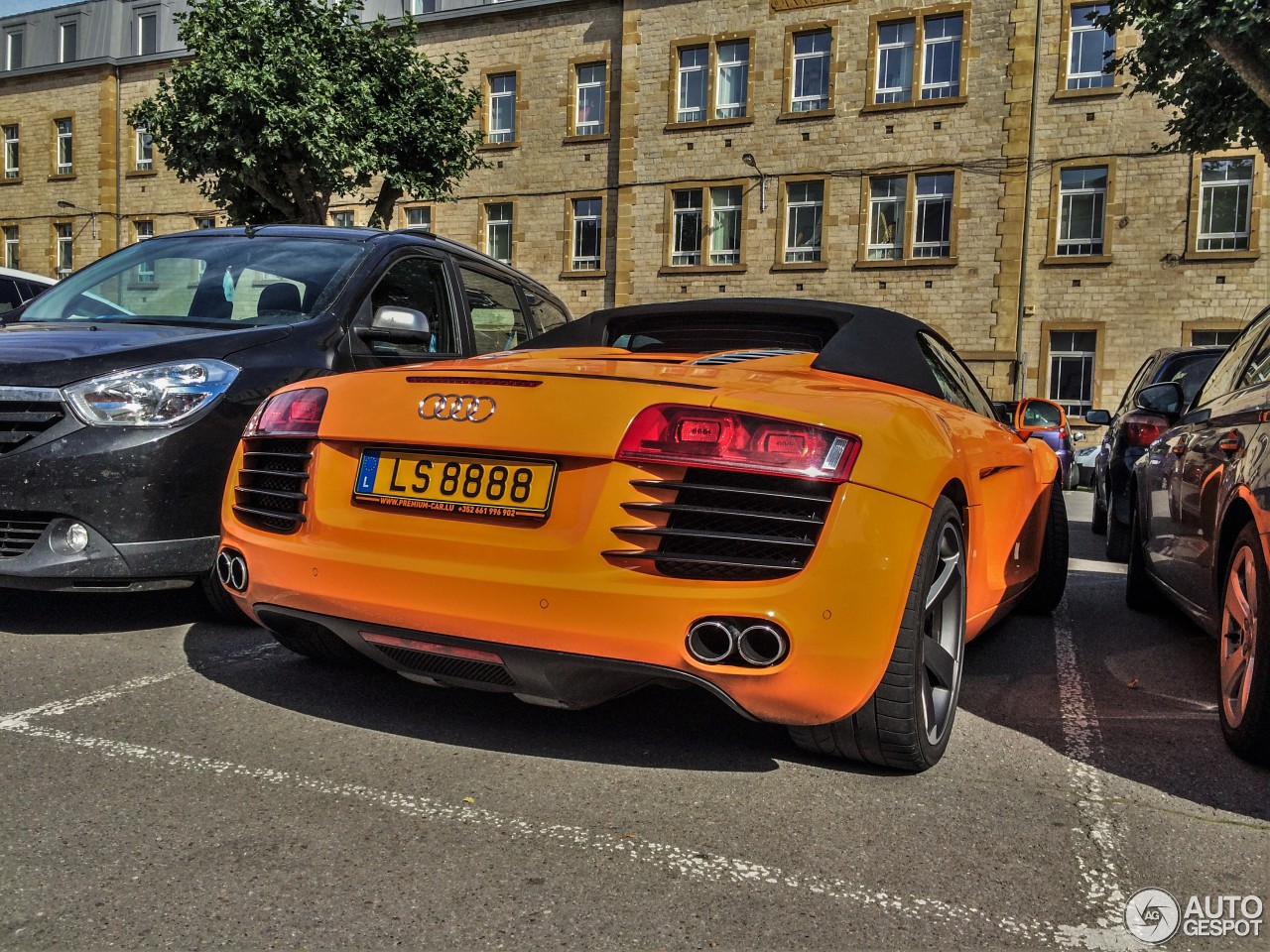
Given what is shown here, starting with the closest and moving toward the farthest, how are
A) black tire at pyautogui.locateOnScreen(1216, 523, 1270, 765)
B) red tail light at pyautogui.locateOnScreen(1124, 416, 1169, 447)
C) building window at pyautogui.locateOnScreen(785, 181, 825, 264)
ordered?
black tire at pyautogui.locateOnScreen(1216, 523, 1270, 765) → red tail light at pyautogui.locateOnScreen(1124, 416, 1169, 447) → building window at pyautogui.locateOnScreen(785, 181, 825, 264)

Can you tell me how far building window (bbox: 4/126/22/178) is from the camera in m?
35.6

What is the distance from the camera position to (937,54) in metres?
23.7

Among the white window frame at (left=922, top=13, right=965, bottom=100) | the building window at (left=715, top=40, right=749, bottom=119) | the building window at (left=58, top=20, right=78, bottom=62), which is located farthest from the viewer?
the building window at (left=58, top=20, right=78, bottom=62)

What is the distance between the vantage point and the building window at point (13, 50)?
36.2 meters

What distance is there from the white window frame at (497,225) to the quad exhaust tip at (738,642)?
2688cm

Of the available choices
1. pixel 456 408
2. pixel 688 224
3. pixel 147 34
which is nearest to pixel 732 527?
pixel 456 408

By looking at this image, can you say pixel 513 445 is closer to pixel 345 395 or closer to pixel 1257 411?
pixel 345 395

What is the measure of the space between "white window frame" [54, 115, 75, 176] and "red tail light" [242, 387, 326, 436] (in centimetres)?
3689

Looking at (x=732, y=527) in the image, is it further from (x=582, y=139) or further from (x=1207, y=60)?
(x=582, y=139)

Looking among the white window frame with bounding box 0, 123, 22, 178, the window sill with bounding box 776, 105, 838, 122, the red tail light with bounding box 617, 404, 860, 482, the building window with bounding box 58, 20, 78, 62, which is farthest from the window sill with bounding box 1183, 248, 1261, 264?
the white window frame with bounding box 0, 123, 22, 178

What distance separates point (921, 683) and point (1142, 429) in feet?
17.2

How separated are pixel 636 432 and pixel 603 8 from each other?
2716cm

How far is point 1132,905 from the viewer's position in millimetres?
2107

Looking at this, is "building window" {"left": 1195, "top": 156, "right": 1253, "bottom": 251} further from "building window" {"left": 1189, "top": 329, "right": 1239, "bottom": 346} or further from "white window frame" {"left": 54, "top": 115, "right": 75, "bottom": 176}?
"white window frame" {"left": 54, "top": 115, "right": 75, "bottom": 176}
